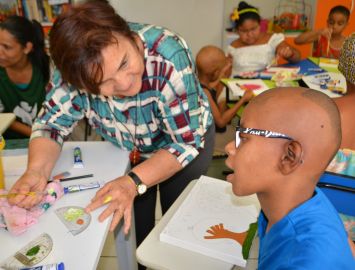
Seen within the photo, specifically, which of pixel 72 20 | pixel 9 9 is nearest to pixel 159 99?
pixel 72 20

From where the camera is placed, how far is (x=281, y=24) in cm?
419

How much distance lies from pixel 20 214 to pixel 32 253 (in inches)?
5.4

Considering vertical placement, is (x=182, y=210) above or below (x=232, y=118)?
above

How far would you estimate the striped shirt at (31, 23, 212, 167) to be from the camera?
1.16 meters

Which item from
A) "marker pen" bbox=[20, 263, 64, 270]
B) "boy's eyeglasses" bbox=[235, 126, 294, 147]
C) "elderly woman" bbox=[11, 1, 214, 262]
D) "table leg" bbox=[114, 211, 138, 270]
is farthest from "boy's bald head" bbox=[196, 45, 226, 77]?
"marker pen" bbox=[20, 263, 64, 270]

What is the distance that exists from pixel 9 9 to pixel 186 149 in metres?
2.92

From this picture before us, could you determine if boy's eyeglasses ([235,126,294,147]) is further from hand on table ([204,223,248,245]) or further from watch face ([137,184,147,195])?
watch face ([137,184,147,195])

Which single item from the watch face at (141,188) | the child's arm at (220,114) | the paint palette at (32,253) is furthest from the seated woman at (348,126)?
the child's arm at (220,114)

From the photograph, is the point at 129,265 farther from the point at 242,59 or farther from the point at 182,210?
the point at 242,59

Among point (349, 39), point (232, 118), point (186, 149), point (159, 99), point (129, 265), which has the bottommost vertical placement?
point (129, 265)

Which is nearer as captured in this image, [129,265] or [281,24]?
[129,265]

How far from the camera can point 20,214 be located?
1000 mm

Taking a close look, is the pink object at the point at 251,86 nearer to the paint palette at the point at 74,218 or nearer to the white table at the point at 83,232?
the white table at the point at 83,232

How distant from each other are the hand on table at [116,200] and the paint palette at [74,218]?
0.08ft
